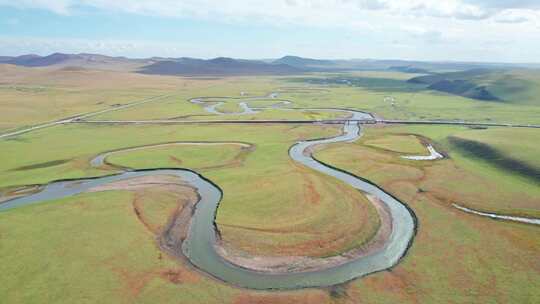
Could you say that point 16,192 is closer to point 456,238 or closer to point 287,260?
point 287,260

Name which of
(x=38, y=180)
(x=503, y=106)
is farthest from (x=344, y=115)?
(x=38, y=180)

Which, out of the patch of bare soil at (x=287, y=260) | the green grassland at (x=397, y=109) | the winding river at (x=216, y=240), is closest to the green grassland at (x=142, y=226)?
the patch of bare soil at (x=287, y=260)

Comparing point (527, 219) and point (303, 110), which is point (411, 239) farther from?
point (303, 110)

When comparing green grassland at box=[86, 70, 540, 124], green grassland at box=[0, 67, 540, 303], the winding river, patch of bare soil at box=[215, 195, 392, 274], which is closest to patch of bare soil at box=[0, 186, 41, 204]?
the winding river

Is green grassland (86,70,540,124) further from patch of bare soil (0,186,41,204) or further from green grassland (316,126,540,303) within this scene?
patch of bare soil (0,186,41,204)

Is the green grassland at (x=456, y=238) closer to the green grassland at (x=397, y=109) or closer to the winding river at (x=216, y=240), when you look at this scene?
the winding river at (x=216, y=240)

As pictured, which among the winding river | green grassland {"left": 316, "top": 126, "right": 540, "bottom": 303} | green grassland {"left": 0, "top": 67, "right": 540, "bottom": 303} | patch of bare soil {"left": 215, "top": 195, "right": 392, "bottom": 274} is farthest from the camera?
patch of bare soil {"left": 215, "top": 195, "right": 392, "bottom": 274}

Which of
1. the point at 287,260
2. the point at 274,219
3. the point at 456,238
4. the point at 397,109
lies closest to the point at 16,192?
the point at 274,219
